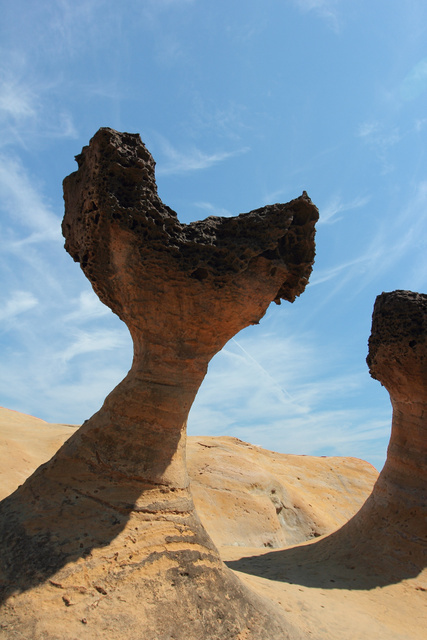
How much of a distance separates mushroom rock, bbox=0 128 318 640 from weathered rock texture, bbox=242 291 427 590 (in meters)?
2.63

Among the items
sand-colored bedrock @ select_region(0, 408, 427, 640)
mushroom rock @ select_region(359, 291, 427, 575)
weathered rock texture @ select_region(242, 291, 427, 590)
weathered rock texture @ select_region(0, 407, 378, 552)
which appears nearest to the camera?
sand-colored bedrock @ select_region(0, 408, 427, 640)

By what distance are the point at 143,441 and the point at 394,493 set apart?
451 cm

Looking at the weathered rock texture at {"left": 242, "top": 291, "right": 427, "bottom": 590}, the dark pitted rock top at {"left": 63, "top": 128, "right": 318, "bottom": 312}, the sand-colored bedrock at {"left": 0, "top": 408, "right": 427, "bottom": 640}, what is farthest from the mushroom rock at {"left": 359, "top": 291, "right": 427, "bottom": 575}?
the dark pitted rock top at {"left": 63, "top": 128, "right": 318, "bottom": 312}

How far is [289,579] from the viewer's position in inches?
233

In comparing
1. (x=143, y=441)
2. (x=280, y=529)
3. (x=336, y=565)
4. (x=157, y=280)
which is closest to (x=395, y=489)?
(x=336, y=565)

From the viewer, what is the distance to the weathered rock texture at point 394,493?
6.23 meters

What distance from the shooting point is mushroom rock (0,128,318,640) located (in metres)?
3.32

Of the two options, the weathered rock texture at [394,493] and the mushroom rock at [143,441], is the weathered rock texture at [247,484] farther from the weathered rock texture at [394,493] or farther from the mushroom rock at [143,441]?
the mushroom rock at [143,441]

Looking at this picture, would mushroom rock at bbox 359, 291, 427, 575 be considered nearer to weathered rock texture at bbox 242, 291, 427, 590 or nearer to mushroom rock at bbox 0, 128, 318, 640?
weathered rock texture at bbox 242, 291, 427, 590

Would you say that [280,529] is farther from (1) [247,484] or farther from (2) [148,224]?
(2) [148,224]

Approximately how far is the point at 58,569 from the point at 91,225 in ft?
10.1

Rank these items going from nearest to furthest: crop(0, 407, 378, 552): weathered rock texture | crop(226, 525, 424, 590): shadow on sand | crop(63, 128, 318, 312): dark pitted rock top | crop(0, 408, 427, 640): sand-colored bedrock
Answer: crop(0, 408, 427, 640): sand-colored bedrock, crop(63, 128, 318, 312): dark pitted rock top, crop(226, 525, 424, 590): shadow on sand, crop(0, 407, 378, 552): weathered rock texture

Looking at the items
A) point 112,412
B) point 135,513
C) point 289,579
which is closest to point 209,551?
point 135,513

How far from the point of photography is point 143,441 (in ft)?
14.2
